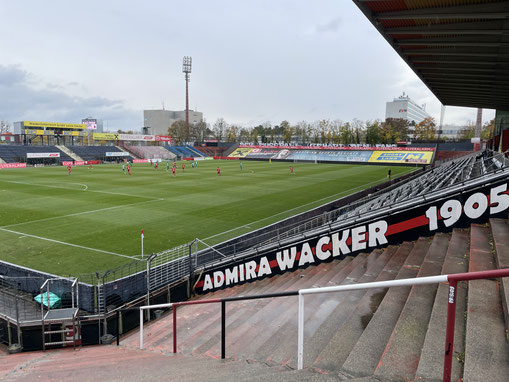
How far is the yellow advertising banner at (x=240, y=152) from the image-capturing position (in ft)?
310

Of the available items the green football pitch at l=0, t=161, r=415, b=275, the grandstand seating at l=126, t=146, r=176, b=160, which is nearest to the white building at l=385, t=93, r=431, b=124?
the grandstand seating at l=126, t=146, r=176, b=160

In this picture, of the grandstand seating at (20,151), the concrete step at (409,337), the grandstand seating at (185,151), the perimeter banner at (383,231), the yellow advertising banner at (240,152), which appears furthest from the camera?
the yellow advertising banner at (240,152)

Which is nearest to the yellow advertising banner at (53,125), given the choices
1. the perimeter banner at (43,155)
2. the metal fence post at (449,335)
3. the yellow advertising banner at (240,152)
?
the perimeter banner at (43,155)

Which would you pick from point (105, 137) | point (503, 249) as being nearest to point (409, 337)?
point (503, 249)

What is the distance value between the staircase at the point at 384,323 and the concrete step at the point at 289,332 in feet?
0.06

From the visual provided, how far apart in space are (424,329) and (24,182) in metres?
44.4

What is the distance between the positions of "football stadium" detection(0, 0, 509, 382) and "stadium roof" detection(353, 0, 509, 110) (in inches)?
2.0

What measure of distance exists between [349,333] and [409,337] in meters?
0.81

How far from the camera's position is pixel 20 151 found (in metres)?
67.0

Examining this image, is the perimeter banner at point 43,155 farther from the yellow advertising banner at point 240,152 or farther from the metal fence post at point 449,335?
the metal fence post at point 449,335

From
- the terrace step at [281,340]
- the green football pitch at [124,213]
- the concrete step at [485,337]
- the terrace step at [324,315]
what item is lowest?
the green football pitch at [124,213]

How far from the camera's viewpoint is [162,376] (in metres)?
4.67

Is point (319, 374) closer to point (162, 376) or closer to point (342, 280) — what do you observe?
point (162, 376)

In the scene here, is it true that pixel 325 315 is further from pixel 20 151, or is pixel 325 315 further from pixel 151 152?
pixel 151 152
